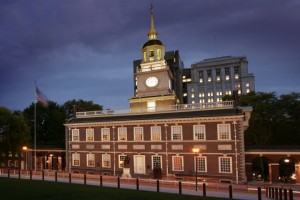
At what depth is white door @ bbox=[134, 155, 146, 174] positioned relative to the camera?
3569 cm

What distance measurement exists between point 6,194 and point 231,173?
2243 centimetres

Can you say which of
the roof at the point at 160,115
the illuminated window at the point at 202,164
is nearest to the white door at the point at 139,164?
the roof at the point at 160,115

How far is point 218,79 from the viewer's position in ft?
425

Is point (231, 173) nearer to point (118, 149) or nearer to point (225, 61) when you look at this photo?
point (118, 149)

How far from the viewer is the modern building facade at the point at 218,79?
12306 cm

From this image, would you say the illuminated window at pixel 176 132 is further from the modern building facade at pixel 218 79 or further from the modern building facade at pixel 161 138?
the modern building facade at pixel 218 79

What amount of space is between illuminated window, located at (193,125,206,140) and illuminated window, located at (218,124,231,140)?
1888 mm

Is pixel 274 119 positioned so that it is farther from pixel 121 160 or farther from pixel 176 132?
pixel 121 160

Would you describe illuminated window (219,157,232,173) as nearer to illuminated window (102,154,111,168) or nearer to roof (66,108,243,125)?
roof (66,108,243,125)

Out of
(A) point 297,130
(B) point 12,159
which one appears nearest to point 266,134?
(A) point 297,130

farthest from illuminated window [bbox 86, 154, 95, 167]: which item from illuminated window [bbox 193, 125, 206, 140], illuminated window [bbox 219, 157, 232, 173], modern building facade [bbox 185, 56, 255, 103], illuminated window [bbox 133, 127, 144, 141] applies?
modern building facade [bbox 185, 56, 255, 103]

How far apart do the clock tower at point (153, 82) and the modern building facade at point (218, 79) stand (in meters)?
84.6

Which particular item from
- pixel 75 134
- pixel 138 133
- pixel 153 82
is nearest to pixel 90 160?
pixel 75 134

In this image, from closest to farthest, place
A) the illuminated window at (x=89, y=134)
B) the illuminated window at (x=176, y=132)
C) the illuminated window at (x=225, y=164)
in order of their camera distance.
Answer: the illuminated window at (x=225, y=164) < the illuminated window at (x=176, y=132) < the illuminated window at (x=89, y=134)
